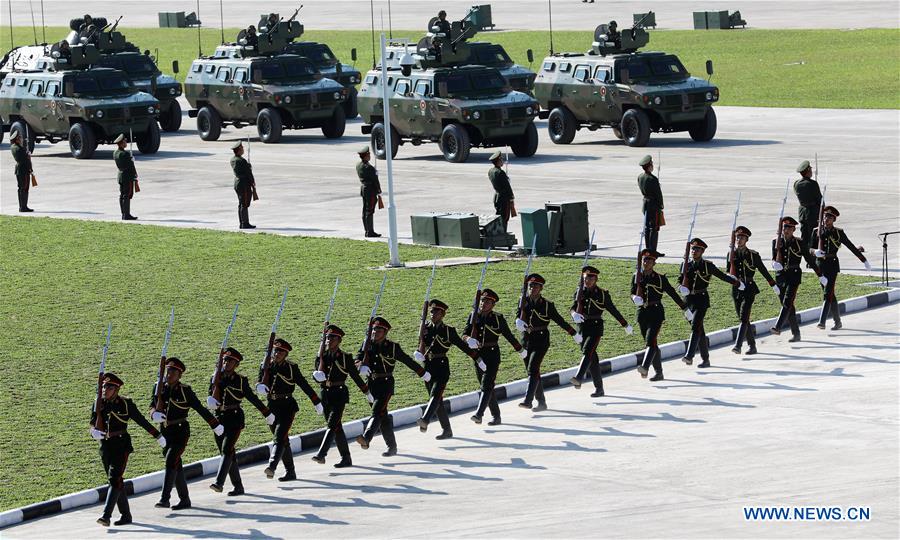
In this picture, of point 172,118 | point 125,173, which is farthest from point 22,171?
point 172,118

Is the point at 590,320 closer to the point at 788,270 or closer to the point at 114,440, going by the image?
the point at 788,270

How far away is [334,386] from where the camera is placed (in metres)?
14.6

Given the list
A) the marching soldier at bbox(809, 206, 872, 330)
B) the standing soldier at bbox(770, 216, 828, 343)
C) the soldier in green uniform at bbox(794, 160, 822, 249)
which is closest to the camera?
the standing soldier at bbox(770, 216, 828, 343)

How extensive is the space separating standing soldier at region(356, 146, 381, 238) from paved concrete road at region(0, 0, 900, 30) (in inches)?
1642

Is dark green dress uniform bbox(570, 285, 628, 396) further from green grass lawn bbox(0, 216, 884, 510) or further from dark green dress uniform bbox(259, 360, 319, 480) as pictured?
dark green dress uniform bbox(259, 360, 319, 480)

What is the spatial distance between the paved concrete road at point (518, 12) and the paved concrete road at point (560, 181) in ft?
90.9

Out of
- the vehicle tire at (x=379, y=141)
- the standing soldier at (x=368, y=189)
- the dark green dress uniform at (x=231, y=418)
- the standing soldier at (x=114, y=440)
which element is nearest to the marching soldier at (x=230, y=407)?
the dark green dress uniform at (x=231, y=418)

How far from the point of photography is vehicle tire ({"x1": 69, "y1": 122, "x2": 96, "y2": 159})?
39.9m

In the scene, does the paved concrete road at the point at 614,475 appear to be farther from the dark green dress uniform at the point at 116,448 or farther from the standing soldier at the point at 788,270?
the standing soldier at the point at 788,270

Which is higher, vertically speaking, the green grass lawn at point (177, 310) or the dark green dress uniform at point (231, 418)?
the dark green dress uniform at point (231, 418)


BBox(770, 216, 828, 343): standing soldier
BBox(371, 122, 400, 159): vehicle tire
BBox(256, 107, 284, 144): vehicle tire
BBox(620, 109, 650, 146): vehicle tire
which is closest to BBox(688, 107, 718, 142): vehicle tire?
BBox(620, 109, 650, 146): vehicle tire

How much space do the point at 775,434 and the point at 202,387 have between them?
571cm

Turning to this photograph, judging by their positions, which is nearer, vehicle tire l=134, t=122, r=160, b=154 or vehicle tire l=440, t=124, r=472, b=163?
vehicle tire l=440, t=124, r=472, b=163

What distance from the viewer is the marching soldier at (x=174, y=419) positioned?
44.3 ft
